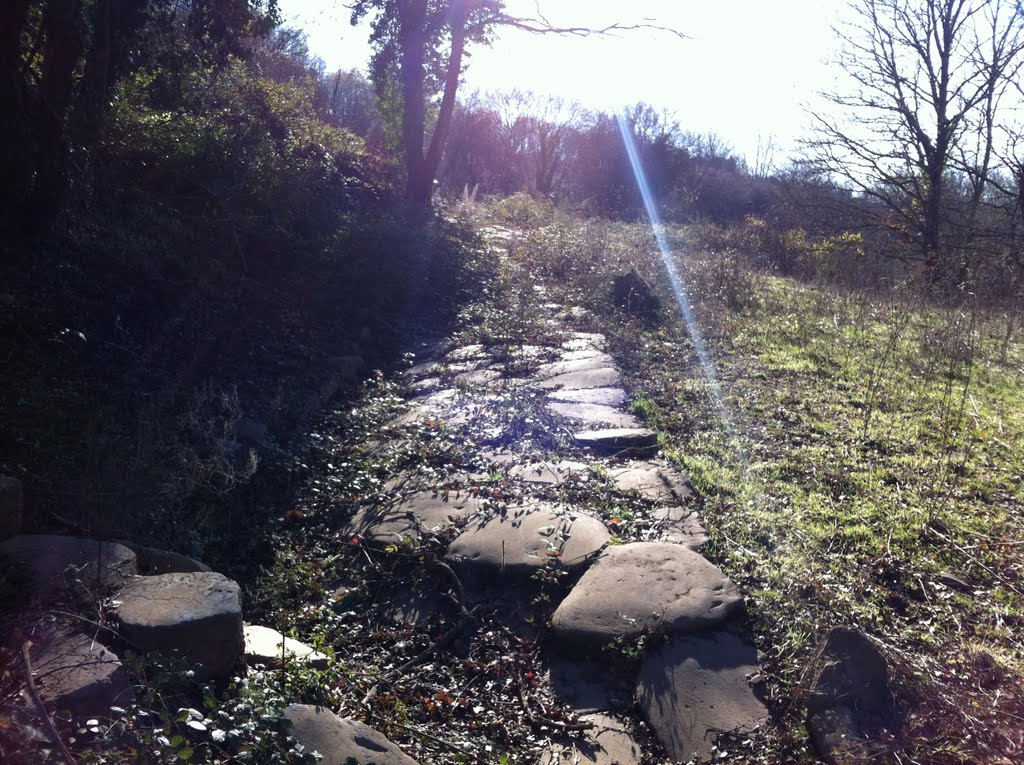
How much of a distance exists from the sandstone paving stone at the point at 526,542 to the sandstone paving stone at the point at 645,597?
0.62ft

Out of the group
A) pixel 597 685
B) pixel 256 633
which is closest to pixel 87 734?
pixel 256 633

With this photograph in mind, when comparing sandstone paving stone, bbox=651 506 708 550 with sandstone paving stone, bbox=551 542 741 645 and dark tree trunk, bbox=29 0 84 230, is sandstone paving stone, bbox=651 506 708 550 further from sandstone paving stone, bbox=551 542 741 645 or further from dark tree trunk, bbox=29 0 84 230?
dark tree trunk, bbox=29 0 84 230

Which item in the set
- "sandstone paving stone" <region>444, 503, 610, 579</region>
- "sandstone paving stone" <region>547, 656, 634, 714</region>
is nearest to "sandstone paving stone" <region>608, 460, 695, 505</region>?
"sandstone paving stone" <region>444, 503, 610, 579</region>

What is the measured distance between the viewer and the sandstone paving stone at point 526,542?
3912 mm

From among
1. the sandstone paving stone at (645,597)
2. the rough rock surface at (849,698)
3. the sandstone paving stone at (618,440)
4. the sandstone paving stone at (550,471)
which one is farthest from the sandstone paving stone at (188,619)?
the sandstone paving stone at (618,440)

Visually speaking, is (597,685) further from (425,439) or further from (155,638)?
(425,439)

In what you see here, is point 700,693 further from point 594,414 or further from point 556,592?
point 594,414

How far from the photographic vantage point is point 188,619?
110 inches

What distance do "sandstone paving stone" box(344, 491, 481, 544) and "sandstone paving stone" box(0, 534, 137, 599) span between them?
1.54 meters

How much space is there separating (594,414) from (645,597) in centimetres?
274

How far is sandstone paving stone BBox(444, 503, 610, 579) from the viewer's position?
3.91 metres

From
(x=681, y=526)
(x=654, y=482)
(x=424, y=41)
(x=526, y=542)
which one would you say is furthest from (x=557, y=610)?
(x=424, y=41)

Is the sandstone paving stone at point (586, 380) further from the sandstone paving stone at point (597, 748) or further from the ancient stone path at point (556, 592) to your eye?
the sandstone paving stone at point (597, 748)

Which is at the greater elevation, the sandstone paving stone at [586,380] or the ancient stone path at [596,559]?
the sandstone paving stone at [586,380]
